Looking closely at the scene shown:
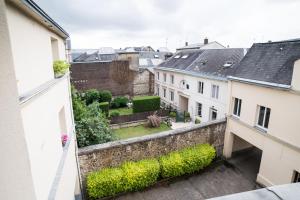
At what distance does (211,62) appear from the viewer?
17531 mm

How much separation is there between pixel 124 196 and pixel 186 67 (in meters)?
14.8

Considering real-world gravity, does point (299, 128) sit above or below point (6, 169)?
below

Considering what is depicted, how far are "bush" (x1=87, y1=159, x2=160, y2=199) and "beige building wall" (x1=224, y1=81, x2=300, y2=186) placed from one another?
523 cm

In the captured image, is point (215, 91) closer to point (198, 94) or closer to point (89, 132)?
point (198, 94)

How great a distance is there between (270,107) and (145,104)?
1288 cm

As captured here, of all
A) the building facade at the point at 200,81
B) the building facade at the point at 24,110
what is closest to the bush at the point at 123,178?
the building facade at the point at 24,110

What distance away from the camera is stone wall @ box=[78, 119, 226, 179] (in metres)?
7.89

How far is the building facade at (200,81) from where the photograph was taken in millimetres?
15055

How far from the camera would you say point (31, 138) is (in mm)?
2629

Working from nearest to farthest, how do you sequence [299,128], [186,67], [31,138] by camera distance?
1. [31,138]
2. [299,128]
3. [186,67]

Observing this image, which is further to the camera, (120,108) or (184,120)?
(120,108)

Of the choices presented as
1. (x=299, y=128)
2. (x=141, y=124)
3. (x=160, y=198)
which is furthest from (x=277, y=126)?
(x=141, y=124)

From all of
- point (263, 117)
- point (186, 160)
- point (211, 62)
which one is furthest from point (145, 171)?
point (211, 62)

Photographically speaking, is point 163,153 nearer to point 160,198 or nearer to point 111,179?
point 160,198
